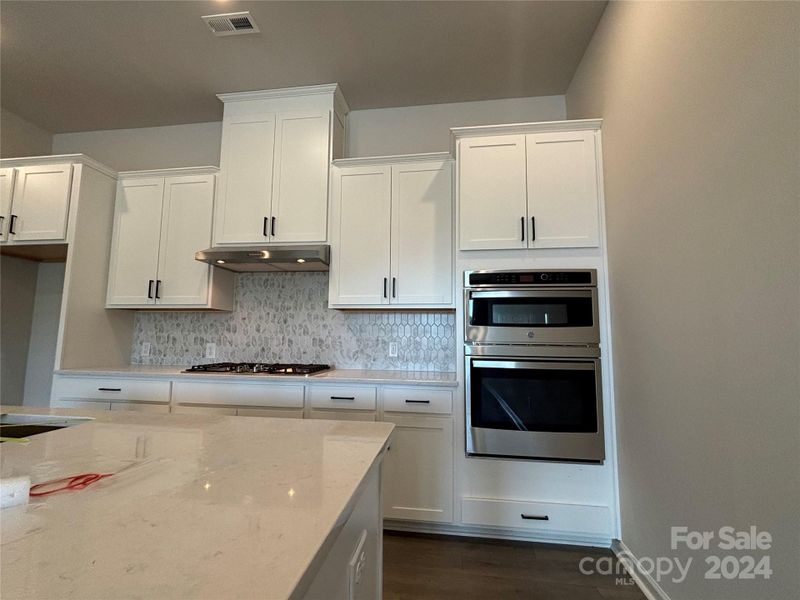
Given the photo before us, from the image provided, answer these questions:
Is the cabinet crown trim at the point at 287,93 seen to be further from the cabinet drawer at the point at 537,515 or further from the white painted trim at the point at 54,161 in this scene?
the cabinet drawer at the point at 537,515

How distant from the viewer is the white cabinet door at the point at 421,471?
85.0 inches

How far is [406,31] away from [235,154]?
1.56m

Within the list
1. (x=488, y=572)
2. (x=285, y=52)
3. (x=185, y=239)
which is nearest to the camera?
(x=488, y=572)

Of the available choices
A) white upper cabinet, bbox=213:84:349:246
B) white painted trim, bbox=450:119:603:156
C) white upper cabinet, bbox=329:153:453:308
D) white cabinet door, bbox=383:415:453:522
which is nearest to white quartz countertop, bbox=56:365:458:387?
white cabinet door, bbox=383:415:453:522

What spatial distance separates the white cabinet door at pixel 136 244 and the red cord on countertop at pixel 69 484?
8.57ft

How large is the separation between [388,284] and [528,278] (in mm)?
958

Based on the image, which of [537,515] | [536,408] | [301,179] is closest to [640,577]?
[537,515]

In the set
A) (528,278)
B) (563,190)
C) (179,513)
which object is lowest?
(179,513)

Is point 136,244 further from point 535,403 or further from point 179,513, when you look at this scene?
point 535,403

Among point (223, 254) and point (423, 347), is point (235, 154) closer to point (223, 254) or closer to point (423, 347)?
point (223, 254)

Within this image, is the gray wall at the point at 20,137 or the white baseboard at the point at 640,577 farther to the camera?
the gray wall at the point at 20,137

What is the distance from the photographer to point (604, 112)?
2146mm

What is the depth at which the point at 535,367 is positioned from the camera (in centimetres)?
208

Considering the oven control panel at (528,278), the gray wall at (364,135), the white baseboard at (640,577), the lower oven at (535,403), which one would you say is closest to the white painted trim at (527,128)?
the gray wall at (364,135)
